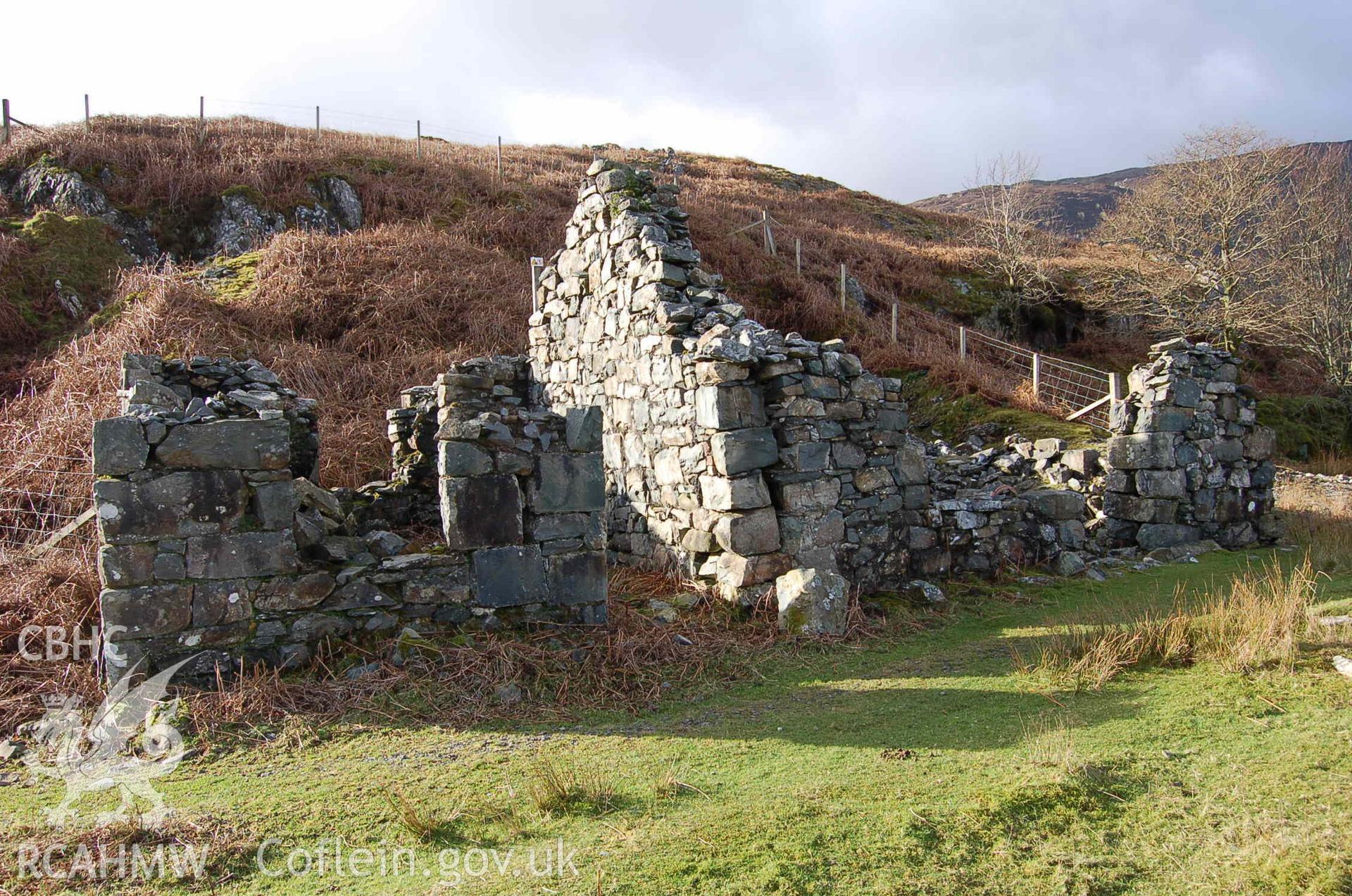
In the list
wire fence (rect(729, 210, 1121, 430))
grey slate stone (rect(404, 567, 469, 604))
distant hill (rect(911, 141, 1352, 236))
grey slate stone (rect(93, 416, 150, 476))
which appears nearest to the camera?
grey slate stone (rect(93, 416, 150, 476))

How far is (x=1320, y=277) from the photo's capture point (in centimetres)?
2414

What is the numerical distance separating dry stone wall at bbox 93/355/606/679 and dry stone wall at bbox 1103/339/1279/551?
27.1ft

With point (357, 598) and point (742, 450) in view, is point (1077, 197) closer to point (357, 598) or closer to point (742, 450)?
point (742, 450)

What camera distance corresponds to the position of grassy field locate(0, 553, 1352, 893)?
3193mm

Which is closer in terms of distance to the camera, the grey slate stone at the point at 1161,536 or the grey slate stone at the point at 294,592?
the grey slate stone at the point at 294,592

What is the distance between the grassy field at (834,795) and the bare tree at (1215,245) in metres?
23.6

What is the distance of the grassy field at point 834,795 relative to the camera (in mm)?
3193

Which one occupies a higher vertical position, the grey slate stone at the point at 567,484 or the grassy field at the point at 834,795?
the grey slate stone at the point at 567,484

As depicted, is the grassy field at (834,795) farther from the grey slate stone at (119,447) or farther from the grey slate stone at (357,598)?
the grey slate stone at (119,447)

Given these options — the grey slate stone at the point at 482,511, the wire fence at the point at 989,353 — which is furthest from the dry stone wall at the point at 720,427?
the wire fence at the point at 989,353

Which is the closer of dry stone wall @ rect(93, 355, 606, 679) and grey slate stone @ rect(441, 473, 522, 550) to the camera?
dry stone wall @ rect(93, 355, 606, 679)

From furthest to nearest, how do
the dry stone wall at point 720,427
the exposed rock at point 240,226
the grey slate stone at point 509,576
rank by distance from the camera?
the exposed rock at point 240,226
the dry stone wall at point 720,427
the grey slate stone at point 509,576

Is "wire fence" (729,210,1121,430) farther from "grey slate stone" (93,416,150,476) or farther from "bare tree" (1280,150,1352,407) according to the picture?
"grey slate stone" (93,416,150,476)

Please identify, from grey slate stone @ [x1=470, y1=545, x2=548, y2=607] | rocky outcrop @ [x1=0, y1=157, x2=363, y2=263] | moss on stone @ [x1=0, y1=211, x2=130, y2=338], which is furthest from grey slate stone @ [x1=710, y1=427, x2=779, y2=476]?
rocky outcrop @ [x1=0, y1=157, x2=363, y2=263]
